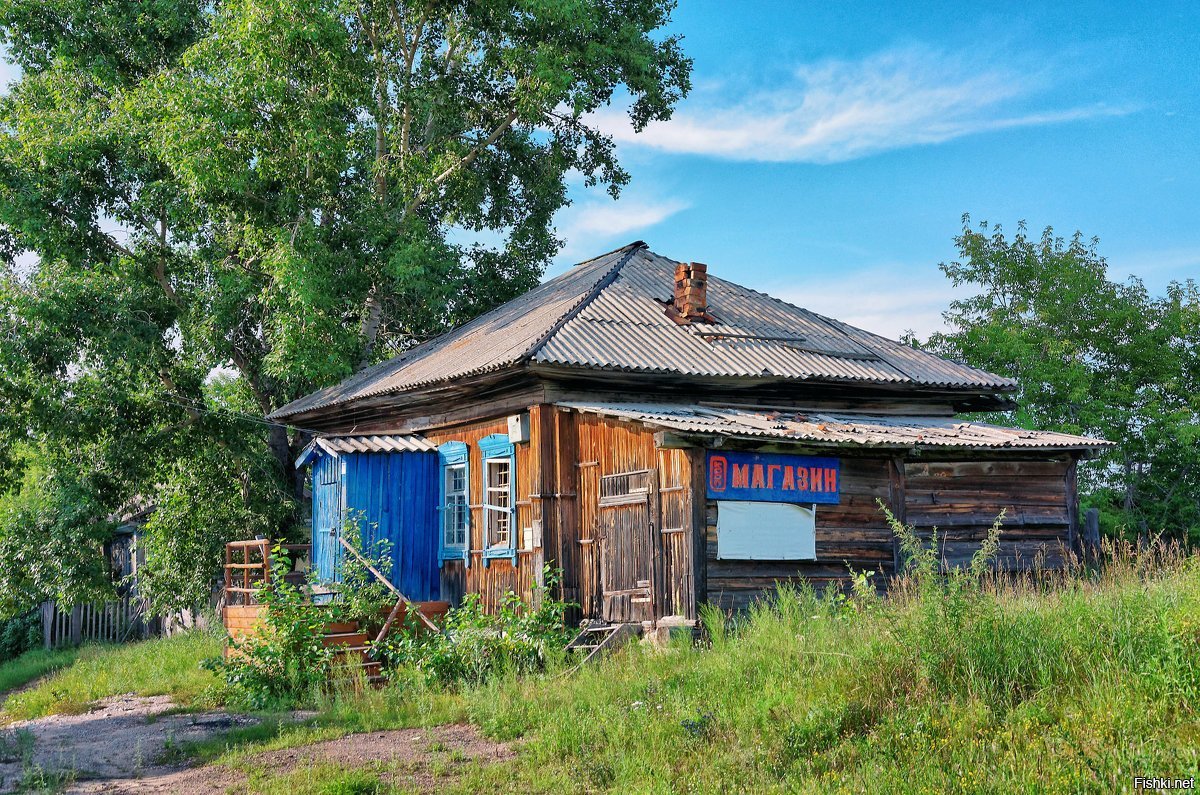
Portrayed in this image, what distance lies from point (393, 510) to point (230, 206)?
8452mm

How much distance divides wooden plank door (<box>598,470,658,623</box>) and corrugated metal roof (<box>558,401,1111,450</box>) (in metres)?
0.86

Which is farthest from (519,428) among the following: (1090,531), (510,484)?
(1090,531)

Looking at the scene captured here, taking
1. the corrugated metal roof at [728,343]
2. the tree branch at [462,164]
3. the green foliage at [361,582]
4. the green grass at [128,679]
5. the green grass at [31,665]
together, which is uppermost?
the tree branch at [462,164]

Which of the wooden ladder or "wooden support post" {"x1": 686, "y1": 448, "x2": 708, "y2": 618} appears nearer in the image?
the wooden ladder

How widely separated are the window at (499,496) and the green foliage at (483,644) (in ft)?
4.28

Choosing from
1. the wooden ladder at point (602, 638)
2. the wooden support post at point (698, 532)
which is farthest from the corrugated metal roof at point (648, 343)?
the wooden ladder at point (602, 638)

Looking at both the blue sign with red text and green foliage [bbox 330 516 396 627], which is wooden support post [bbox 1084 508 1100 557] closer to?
the blue sign with red text

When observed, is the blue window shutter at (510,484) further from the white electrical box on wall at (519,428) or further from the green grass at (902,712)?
the green grass at (902,712)

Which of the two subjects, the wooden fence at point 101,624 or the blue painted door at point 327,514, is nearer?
the blue painted door at point 327,514

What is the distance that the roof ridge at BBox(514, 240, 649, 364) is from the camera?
12444mm

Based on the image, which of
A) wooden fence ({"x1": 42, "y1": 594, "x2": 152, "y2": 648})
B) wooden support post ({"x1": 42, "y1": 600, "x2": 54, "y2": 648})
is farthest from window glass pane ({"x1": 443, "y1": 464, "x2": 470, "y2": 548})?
wooden support post ({"x1": 42, "y1": 600, "x2": 54, "y2": 648})

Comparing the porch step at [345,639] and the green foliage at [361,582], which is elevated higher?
the green foliage at [361,582]

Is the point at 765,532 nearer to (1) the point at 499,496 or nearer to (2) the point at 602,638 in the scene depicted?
(2) the point at 602,638

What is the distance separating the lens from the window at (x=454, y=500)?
557 inches
